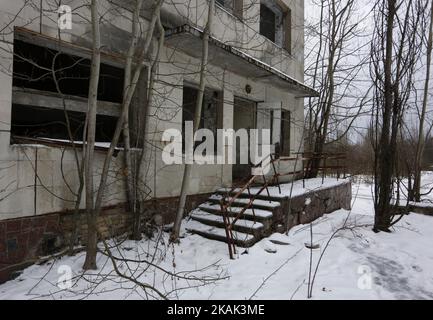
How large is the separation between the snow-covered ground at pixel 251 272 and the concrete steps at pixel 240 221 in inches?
6.6

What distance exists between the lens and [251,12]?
8586mm

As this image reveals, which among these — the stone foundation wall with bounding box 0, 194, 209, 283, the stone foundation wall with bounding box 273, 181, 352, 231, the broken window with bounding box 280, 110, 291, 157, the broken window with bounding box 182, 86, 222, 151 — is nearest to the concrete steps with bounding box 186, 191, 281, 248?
the stone foundation wall with bounding box 273, 181, 352, 231

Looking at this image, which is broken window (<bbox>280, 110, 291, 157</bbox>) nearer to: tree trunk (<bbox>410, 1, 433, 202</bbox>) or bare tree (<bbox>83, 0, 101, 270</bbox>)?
tree trunk (<bbox>410, 1, 433, 202</bbox>)

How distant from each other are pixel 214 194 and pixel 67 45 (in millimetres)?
4268

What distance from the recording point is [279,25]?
10461mm

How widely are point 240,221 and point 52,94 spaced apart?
3756 millimetres

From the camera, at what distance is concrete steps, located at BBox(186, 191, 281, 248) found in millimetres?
5488

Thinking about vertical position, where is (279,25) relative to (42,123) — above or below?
above

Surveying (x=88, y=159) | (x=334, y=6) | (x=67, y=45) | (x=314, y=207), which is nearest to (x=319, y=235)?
(x=314, y=207)

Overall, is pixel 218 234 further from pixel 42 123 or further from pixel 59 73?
pixel 59 73

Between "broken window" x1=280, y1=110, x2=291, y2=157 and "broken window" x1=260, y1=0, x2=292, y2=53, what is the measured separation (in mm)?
2155

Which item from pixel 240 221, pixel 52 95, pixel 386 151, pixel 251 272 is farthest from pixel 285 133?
pixel 52 95

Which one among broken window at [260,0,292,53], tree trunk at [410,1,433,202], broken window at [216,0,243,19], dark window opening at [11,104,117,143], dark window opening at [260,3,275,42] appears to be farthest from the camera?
tree trunk at [410,1,433,202]
